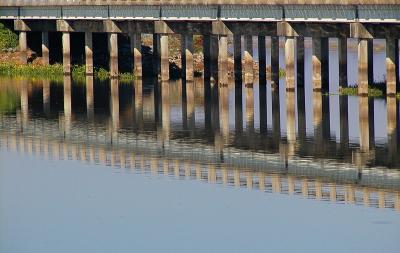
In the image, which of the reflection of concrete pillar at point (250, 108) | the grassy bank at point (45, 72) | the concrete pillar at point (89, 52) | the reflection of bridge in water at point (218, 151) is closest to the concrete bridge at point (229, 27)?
the concrete pillar at point (89, 52)

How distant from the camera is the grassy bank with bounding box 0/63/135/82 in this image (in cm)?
8025

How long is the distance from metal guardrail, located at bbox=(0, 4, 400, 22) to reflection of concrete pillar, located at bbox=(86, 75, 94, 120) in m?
3.55

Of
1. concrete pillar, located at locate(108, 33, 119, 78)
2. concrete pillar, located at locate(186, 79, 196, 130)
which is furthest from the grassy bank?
concrete pillar, located at locate(186, 79, 196, 130)

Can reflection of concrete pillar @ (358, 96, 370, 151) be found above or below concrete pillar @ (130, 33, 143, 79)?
below

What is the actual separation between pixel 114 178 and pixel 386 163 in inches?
318

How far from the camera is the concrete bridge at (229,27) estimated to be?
203 feet

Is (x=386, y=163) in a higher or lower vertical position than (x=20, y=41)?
lower

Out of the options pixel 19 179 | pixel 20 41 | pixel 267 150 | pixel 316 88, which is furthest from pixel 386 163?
pixel 20 41

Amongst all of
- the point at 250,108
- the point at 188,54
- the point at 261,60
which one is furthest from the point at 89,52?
the point at 250,108

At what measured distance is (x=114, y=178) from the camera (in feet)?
144

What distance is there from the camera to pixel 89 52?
261 ft

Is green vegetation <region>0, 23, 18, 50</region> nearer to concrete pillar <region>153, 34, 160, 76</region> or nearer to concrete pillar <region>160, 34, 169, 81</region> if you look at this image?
concrete pillar <region>153, 34, 160, 76</region>

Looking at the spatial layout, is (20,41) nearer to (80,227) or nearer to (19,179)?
(19,179)

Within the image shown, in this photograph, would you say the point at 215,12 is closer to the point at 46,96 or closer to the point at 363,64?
the point at 46,96
